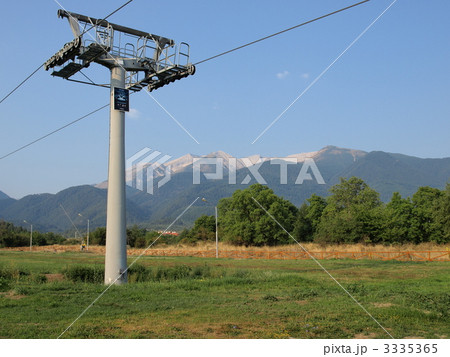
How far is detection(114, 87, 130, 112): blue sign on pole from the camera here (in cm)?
1922

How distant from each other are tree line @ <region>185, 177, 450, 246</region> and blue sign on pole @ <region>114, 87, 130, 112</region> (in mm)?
32145

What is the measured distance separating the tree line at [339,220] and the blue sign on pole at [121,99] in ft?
105

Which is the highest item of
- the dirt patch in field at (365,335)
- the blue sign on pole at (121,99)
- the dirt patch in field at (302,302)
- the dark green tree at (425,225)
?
the blue sign on pole at (121,99)

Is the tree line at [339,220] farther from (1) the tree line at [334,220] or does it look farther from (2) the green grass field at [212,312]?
(2) the green grass field at [212,312]

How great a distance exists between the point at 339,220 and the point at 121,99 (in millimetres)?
51547

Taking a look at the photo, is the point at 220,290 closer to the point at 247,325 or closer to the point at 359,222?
the point at 247,325

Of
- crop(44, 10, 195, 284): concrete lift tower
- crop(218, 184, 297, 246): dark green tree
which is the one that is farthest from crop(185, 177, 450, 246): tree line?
crop(44, 10, 195, 284): concrete lift tower

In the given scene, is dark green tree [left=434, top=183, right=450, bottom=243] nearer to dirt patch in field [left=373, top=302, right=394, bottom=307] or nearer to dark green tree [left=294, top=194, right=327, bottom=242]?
dark green tree [left=294, top=194, right=327, bottom=242]

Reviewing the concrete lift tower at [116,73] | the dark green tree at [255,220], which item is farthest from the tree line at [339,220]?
the concrete lift tower at [116,73]

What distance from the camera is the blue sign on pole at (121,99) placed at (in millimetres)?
19219

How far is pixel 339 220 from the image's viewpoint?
64875 mm

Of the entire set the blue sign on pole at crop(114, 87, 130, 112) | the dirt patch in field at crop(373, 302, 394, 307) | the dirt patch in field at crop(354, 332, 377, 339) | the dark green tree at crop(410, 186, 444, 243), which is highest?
the blue sign on pole at crop(114, 87, 130, 112)

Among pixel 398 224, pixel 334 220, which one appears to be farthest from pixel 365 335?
pixel 398 224

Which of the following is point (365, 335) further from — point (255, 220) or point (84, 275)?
point (255, 220)
